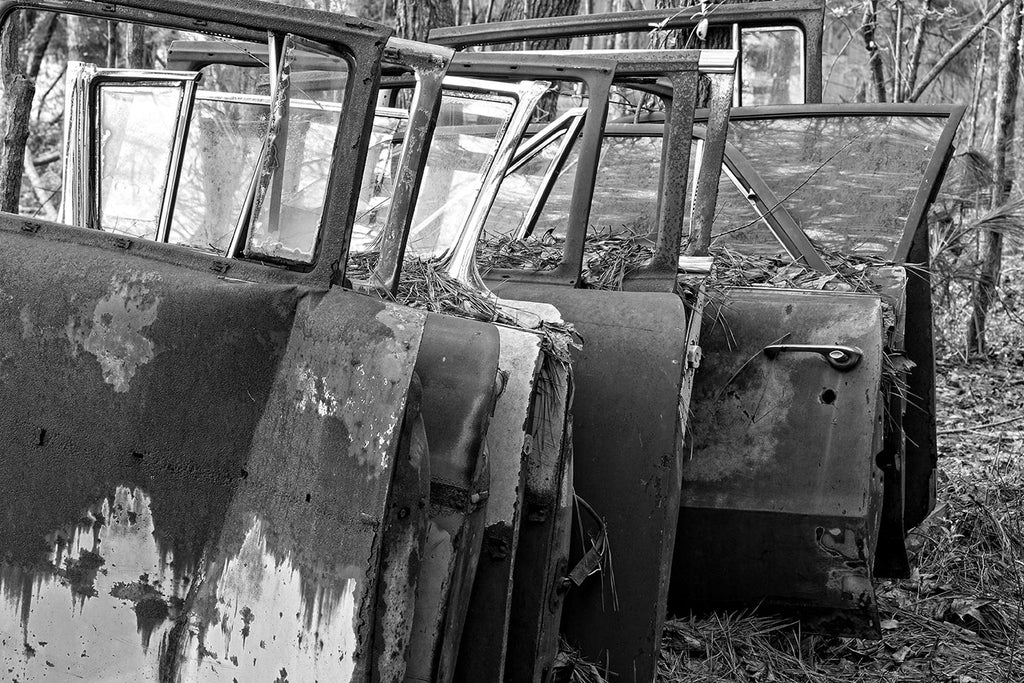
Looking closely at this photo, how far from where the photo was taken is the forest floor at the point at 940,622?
11.7 feet

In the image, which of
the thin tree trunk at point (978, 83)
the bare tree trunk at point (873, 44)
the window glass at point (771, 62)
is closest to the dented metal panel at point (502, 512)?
the window glass at point (771, 62)

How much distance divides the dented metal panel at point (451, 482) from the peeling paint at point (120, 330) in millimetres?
563

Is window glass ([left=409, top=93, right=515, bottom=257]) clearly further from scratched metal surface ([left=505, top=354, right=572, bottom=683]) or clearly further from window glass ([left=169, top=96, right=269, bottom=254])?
scratched metal surface ([left=505, top=354, right=572, bottom=683])

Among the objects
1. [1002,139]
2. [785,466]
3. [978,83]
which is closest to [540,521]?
[785,466]

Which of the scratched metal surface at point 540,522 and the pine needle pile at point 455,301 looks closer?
the scratched metal surface at point 540,522

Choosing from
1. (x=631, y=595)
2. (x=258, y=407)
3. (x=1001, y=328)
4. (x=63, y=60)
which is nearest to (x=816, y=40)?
(x=631, y=595)

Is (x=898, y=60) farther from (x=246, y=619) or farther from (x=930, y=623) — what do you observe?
(x=246, y=619)

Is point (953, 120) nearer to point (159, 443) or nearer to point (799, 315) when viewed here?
point (799, 315)

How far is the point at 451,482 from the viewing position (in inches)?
86.0

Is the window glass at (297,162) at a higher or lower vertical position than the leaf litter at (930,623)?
higher

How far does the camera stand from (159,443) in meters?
2.12

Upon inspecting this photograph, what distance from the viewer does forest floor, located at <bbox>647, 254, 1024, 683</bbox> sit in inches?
141

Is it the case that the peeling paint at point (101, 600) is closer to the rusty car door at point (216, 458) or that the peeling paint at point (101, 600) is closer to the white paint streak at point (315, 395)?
the rusty car door at point (216, 458)

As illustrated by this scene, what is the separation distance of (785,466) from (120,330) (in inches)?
85.2
